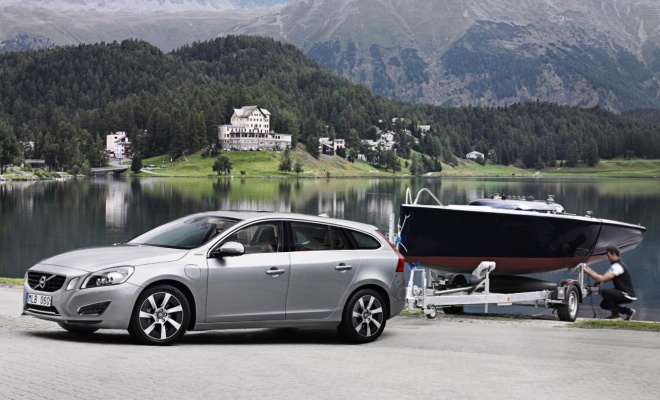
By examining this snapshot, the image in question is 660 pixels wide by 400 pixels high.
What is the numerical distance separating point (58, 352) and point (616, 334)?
481 inches

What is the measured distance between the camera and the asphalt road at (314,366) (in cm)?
1058

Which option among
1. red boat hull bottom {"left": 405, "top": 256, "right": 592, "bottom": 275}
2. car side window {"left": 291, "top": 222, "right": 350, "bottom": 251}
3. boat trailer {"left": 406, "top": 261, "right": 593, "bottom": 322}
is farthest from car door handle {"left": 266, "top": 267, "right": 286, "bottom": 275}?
red boat hull bottom {"left": 405, "top": 256, "right": 592, "bottom": 275}

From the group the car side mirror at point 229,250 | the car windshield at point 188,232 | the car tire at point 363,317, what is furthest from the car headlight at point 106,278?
the car tire at point 363,317

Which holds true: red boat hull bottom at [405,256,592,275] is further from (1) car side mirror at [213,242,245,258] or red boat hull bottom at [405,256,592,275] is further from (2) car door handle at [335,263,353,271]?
(1) car side mirror at [213,242,245,258]

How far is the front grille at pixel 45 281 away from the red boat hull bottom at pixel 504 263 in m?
14.4

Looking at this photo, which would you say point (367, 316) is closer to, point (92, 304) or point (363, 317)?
point (363, 317)

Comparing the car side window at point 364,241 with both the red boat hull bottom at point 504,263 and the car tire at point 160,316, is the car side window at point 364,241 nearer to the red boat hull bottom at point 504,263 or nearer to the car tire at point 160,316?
the car tire at point 160,316

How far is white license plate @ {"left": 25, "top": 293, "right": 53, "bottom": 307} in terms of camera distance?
13328 mm

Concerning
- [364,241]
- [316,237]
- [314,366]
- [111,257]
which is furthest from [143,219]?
[314,366]

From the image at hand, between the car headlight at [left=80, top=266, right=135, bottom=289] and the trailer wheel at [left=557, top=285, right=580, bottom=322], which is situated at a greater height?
the car headlight at [left=80, top=266, right=135, bottom=289]

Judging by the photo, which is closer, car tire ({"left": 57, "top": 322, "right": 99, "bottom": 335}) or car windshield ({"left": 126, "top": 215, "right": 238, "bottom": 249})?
car tire ({"left": 57, "top": 322, "right": 99, "bottom": 335})

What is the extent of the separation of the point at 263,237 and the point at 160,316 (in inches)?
92.7

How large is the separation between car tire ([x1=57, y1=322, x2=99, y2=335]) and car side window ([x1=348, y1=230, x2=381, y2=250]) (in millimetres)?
4807

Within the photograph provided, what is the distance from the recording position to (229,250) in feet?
46.2
